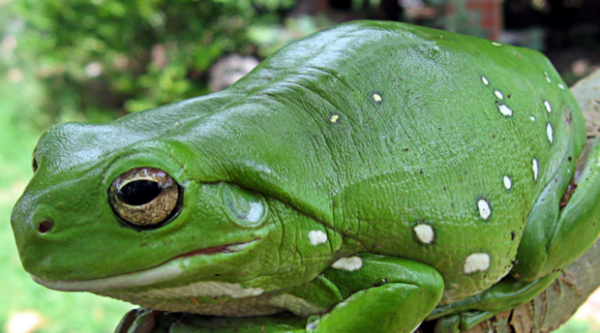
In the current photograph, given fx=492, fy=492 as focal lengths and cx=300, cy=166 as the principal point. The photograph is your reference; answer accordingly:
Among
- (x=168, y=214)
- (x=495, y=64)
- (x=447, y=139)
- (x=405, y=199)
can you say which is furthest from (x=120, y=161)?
(x=495, y=64)

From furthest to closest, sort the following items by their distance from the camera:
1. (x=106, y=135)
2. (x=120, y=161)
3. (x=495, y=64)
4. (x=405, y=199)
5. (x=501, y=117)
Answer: (x=495, y=64), (x=501, y=117), (x=405, y=199), (x=106, y=135), (x=120, y=161)

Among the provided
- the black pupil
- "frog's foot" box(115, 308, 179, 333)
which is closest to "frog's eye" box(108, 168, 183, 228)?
the black pupil

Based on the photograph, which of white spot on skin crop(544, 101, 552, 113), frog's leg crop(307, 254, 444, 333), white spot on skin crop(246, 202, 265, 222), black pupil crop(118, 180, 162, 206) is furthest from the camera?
white spot on skin crop(544, 101, 552, 113)

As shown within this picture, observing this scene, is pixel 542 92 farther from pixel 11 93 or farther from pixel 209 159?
pixel 11 93

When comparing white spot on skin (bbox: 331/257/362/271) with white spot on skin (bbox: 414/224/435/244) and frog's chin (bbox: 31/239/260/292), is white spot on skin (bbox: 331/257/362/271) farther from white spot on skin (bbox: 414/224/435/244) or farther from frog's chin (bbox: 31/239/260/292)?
frog's chin (bbox: 31/239/260/292)

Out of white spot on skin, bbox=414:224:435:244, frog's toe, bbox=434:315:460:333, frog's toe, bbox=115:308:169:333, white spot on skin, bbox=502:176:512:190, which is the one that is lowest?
frog's toe, bbox=434:315:460:333

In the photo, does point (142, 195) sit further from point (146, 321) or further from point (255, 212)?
point (146, 321)

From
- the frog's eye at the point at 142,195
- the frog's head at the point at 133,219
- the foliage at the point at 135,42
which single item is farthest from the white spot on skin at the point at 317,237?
the foliage at the point at 135,42
